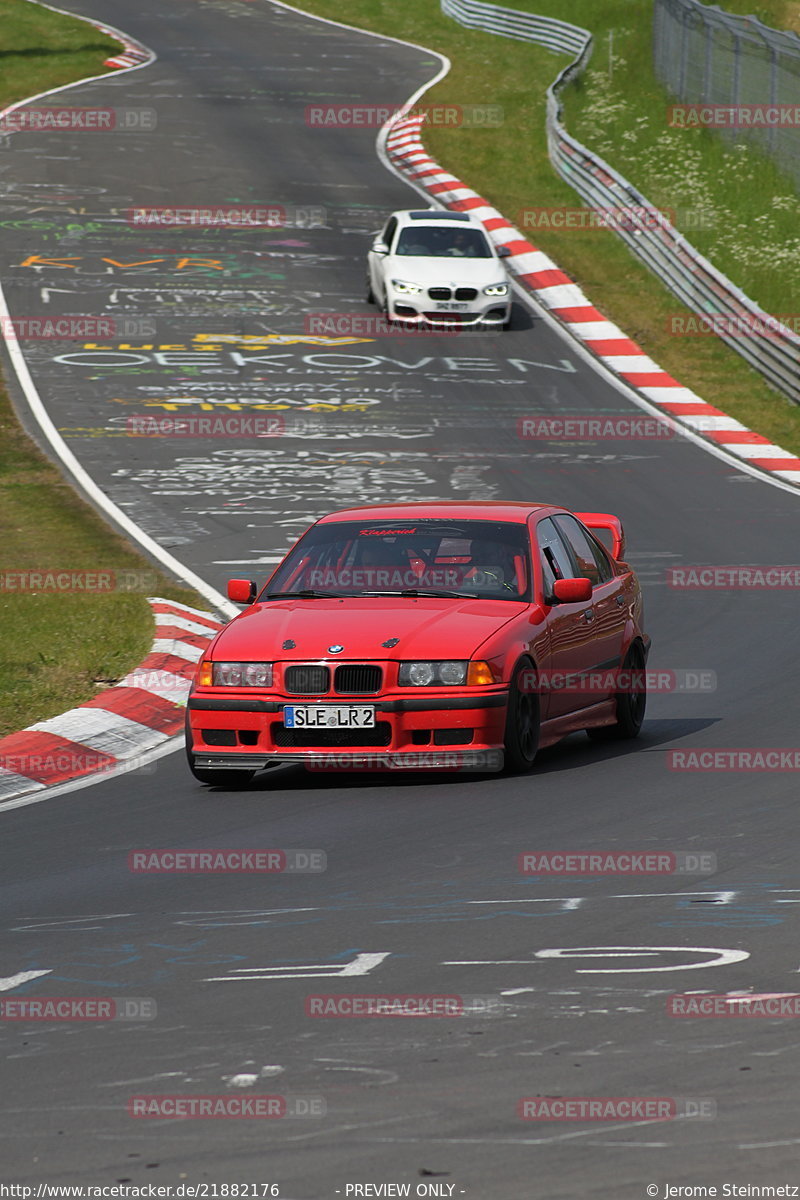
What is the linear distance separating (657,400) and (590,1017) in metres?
20.8

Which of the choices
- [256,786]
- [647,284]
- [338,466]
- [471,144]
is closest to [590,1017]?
[256,786]

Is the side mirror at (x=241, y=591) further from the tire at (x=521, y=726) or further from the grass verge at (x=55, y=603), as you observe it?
the tire at (x=521, y=726)

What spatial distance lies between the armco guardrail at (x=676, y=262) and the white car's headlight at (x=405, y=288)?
14.5 feet

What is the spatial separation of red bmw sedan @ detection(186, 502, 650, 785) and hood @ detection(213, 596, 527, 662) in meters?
0.01

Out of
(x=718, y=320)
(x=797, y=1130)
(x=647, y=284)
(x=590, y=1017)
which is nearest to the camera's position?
(x=797, y=1130)

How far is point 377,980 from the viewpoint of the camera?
6.05 metres

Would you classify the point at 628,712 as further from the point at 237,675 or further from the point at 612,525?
the point at 237,675

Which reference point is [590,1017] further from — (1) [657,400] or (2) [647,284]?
(2) [647,284]

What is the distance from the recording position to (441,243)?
1163 inches

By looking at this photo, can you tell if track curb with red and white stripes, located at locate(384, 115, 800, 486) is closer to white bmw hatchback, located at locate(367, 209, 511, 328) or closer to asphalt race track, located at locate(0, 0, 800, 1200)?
white bmw hatchback, located at locate(367, 209, 511, 328)

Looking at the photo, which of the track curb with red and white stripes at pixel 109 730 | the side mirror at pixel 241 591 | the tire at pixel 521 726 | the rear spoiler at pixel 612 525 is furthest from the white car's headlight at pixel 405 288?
the tire at pixel 521 726

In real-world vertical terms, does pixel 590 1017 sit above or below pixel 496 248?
above

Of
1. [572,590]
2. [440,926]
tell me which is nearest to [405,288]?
[572,590]

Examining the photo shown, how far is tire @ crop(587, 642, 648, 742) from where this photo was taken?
11352mm
